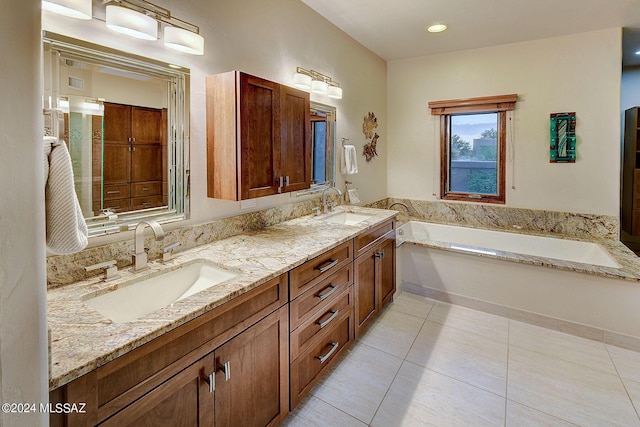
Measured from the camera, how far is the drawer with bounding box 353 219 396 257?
234cm

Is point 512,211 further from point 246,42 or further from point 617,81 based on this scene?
point 246,42

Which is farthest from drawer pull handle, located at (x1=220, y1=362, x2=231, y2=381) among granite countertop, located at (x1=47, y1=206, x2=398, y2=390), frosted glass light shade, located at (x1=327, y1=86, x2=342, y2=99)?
frosted glass light shade, located at (x1=327, y1=86, x2=342, y2=99)

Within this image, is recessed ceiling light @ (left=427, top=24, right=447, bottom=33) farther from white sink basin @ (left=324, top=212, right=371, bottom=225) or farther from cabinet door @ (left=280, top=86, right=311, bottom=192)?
white sink basin @ (left=324, top=212, right=371, bottom=225)

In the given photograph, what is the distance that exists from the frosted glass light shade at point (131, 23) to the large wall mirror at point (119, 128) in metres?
0.11

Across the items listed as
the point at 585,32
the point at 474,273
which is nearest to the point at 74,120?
the point at 474,273

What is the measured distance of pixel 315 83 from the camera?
266cm

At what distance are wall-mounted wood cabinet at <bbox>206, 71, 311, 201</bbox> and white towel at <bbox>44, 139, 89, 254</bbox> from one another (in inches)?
38.2

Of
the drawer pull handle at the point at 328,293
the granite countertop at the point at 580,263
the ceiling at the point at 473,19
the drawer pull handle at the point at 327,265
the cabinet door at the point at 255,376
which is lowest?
the cabinet door at the point at 255,376

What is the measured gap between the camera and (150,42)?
1623 mm

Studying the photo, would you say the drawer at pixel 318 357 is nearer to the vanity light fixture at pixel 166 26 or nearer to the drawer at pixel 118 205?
the drawer at pixel 118 205

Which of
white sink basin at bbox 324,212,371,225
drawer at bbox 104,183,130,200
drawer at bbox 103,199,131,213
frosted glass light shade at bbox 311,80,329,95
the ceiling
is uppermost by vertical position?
the ceiling

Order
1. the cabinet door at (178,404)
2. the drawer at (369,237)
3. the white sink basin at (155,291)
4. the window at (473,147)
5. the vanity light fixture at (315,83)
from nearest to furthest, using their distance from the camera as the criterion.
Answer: the cabinet door at (178,404)
the white sink basin at (155,291)
the drawer at (369,237)
the vanity light fixture at (315,83)
the window at (473,147)

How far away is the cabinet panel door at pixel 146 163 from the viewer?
Result: 1624mm

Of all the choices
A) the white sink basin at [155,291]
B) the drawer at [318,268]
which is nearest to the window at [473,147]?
the drawer at [318,268]
